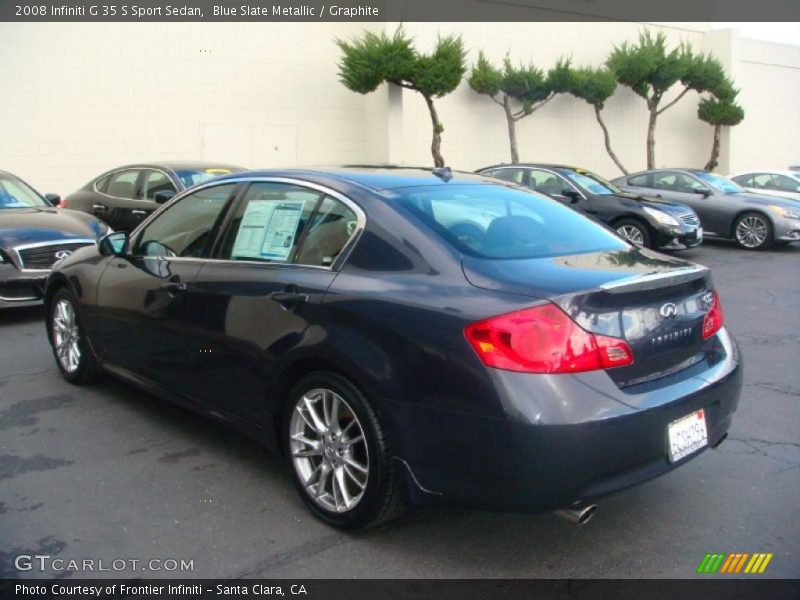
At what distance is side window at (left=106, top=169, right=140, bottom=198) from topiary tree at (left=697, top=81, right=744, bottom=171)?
20315mm

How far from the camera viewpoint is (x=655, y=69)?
23375 mm

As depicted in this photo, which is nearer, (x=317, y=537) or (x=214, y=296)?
(x=317, y=537)

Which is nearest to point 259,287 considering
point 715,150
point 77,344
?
point 77,344

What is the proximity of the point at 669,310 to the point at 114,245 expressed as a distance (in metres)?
3.47

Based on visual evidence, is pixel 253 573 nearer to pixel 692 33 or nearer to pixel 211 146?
pixel 211 146

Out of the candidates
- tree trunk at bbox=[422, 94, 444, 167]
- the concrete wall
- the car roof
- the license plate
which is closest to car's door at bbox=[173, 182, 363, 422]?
the car roof

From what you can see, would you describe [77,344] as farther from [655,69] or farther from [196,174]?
[655,69]

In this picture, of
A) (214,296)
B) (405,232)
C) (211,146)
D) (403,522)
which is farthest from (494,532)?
(211,146)

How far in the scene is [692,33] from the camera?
2759 cm

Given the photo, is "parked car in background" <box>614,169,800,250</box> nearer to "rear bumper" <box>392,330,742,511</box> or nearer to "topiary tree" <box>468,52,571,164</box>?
"topiary tree" <box>468,52,571,164</box>

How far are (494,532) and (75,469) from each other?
89.1 inches

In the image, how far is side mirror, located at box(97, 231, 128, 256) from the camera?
5.21 meters

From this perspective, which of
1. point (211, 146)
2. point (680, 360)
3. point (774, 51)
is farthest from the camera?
point (774, 51)
